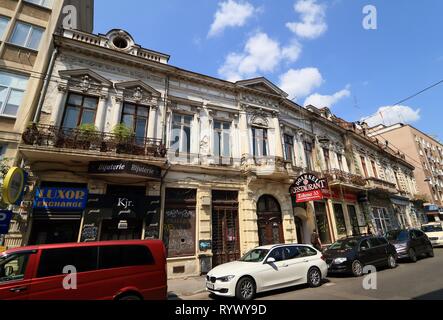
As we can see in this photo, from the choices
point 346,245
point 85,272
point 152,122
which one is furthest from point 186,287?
Answer: point 152,122

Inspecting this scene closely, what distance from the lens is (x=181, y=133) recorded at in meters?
13.2

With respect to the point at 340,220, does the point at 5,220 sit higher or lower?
lower

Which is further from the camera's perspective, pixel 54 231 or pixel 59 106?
pixel 59 106

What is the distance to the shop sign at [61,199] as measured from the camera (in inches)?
359

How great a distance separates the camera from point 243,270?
714cm

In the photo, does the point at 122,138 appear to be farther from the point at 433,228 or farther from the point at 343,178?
the point at 433,228

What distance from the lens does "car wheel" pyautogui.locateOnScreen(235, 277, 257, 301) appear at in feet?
22.3

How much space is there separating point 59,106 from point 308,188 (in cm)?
1364

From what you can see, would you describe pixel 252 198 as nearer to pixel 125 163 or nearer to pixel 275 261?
pixel 275 261

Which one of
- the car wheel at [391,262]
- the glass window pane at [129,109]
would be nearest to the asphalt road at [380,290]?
the car wheel at [391,262]

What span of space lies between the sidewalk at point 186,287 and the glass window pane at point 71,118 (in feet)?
27.8
